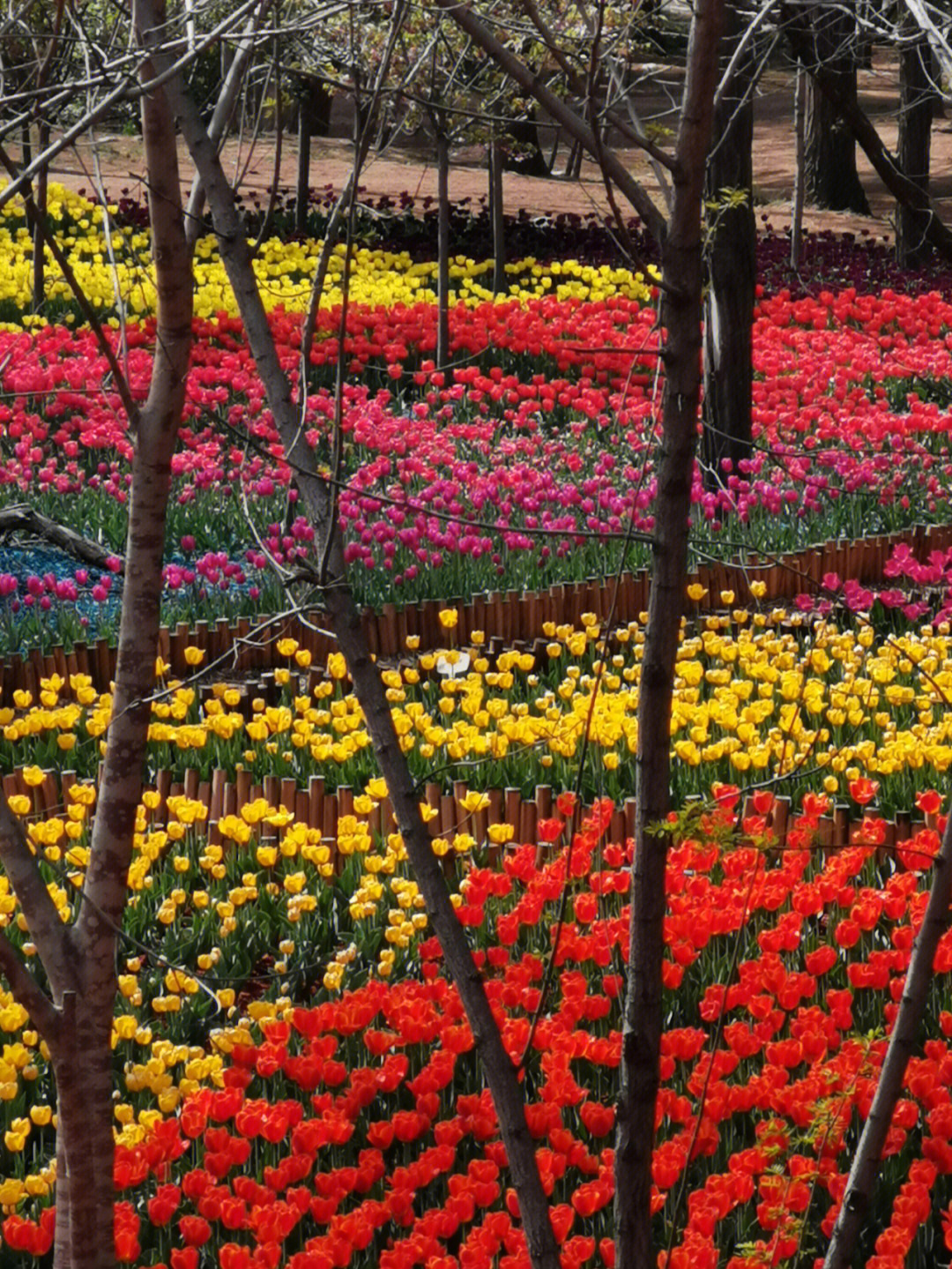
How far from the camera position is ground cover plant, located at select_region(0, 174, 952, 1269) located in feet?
8.41

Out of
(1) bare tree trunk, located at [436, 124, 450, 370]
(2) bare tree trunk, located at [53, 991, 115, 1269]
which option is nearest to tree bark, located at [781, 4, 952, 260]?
(2) bare tree trunk, located at [53, 991, 115, 1269]

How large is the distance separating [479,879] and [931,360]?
335 inches

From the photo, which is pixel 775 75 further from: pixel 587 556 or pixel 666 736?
pixel 666 736

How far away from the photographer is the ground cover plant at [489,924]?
8.41ft

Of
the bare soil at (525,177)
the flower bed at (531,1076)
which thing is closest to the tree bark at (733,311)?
the flower bed at (531,1076)

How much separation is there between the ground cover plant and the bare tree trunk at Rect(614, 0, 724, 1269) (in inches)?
1.9

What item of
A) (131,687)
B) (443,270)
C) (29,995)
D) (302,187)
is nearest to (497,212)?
(443,270)

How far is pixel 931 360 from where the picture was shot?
36.6ft

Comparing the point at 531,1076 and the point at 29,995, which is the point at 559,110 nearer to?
the point at 29,995

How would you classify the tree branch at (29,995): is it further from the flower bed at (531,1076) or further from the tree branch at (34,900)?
the flower bed at (531,1076)

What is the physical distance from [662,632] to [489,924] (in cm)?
231

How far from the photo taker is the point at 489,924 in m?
3.80

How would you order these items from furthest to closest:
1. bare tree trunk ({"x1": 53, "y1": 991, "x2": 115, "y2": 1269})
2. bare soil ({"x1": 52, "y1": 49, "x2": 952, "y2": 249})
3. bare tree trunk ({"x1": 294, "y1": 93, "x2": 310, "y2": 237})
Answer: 1. bare soil ({"x1": 52, "y1": 49, "x2": 952, "y2": 249})
2. bare tree trunk ({"x1": 294, "y1": 93, "x2": 310, "y2": 237})
3. bare tree trunk ({"x1": 53, "y1": 991, "x2": 115, "y2": 1269})

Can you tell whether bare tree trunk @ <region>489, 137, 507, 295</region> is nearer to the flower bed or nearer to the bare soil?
the bare soil
